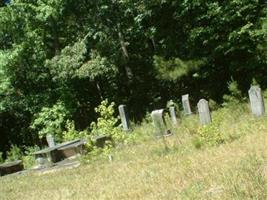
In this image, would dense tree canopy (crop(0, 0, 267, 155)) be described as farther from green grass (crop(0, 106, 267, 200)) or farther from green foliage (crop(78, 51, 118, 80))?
green grass (crop(0, 106, 267, 200))

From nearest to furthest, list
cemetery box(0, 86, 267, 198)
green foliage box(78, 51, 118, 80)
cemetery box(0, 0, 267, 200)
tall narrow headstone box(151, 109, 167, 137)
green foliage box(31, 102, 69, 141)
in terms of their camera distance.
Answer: cemetery box(0, 0, 267, 200)
cemetery box(0, 86, 267, 198)
tall narrow headstone box(151, 109, 167, 137)
green foliage box(78, 51, 118, 80)
green foliage box(31, 102, 69, 141)

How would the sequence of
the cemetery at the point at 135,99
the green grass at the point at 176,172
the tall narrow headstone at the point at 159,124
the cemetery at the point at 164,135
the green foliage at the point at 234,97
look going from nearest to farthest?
the green grass at the point at 176,172, the cemetery at the point at 135,99, the cemetery at the point at 164,135, the tall narrow headstone at the point at 159,124, the green foliage at the point at 234,97

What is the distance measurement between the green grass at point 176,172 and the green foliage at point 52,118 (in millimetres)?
12636

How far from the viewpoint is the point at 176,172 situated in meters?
10.9

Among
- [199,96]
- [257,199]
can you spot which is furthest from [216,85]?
[257,199]

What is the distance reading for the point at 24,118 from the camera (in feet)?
121

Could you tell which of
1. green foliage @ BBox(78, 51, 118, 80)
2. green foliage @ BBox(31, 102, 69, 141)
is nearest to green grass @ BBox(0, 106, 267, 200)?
green foliage @ BBox(78, 51, 118, 80)

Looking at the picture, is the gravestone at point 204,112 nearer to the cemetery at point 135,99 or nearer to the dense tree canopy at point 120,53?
the cemetery at point 135,99

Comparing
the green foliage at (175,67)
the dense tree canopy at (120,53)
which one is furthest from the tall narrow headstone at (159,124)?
the green foliage at (175,67)

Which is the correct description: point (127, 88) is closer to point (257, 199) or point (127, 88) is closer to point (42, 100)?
point (42, 100)

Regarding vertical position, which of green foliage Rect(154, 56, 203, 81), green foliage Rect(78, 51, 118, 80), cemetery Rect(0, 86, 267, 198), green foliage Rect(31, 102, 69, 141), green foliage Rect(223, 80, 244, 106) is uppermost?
green foliage Rect(78, 51, 118, 80)

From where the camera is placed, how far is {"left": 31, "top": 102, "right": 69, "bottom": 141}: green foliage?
31.1m

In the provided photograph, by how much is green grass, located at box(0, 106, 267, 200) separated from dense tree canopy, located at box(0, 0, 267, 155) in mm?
7018

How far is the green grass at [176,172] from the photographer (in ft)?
28.5
